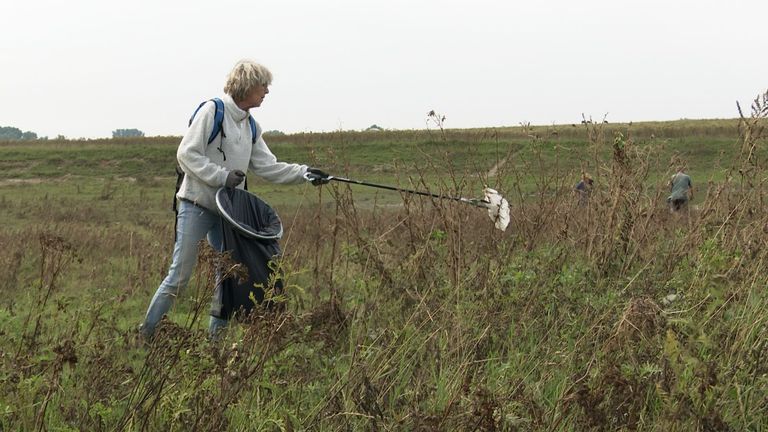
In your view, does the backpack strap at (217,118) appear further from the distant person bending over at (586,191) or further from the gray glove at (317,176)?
the distant person bending over at (586,191)

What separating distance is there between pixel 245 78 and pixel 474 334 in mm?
1841

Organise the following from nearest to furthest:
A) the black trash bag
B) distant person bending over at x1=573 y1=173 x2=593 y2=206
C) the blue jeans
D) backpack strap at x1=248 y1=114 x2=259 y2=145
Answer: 1. the black trash bag
2. the blue jeans
3. backpack strap at x1=248 y1=114 x2=259 y2=145
4. distant person bending over at x1=573 y1=173 x2=593 y2=206

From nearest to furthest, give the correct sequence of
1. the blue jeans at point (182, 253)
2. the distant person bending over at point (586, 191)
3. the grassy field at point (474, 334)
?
the grassy field at point (474, 334) < the blue jeans at point (182, 253) < the distant person bending over at point (586, 191)

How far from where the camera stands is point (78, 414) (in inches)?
113

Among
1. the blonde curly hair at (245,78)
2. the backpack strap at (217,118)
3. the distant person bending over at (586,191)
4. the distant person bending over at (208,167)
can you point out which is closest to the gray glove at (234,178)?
the distant person bending over at (208,167)

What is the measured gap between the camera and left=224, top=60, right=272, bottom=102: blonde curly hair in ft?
13.6

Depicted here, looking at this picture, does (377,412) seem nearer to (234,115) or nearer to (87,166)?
(234,115)

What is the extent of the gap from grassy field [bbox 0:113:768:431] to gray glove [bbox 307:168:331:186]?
0.12 m

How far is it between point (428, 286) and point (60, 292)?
3829 mm

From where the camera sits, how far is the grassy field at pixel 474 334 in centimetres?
252

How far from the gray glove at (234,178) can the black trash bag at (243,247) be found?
0.17 feet

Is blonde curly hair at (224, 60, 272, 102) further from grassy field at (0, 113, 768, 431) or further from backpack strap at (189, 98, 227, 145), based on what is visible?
grassy field at (0, 113, 768, 431)

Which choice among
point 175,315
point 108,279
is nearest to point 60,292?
point 108,279

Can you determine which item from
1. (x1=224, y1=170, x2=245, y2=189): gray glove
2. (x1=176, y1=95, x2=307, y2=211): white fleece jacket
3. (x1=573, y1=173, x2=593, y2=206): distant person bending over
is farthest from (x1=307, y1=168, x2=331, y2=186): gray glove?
(x1=573, y1=173, x2=593, y2=206): distant person bending over
